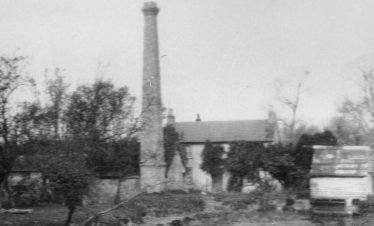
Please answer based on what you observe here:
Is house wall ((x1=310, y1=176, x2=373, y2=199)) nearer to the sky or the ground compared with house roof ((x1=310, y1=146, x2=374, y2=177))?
nearer to the ground

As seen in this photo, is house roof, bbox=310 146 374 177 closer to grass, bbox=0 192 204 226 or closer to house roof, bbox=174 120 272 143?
grass, bbox=0 192 204 226

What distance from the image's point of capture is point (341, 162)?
3048 centimetres

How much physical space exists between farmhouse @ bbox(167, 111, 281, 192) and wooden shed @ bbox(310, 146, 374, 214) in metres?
18.2

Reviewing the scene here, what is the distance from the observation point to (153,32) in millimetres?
40375

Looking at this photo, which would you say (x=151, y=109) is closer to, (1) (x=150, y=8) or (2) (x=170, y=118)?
(1) (x=150, y=8)

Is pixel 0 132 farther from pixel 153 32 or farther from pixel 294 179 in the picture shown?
pixel 294 179

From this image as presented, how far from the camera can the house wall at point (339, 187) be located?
29062 millimetres

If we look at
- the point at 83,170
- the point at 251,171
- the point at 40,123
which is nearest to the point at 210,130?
the point at 251,171

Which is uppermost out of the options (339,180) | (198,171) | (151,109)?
(151,109)

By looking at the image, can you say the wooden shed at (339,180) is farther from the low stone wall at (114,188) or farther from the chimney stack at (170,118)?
the chimney stack at (170,118)

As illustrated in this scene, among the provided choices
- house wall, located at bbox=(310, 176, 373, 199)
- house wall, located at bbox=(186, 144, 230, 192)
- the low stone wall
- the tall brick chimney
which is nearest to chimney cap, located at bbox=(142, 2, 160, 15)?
the tall brick chimney

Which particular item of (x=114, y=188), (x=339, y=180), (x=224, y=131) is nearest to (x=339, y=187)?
(x=339, y=180)

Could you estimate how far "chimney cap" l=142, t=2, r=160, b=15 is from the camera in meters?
40.1

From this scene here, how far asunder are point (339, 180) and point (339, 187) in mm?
441
